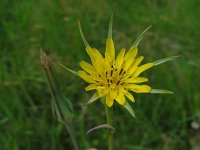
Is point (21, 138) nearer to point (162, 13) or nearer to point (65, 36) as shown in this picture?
point (65, 36)

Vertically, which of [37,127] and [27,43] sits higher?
[27,43]

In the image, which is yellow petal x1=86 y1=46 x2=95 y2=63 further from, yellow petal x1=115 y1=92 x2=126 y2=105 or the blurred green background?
the blurred green background

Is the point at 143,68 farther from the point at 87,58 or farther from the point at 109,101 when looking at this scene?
the point at 87,58

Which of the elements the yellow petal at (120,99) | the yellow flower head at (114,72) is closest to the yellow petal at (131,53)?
the yellow flower head at (114,72)

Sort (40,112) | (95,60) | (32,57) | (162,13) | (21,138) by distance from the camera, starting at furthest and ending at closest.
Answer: (162,13)
(32,57)
(40,112)
(21,138)
(95,60)

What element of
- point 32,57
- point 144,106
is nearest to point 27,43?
point 32,57

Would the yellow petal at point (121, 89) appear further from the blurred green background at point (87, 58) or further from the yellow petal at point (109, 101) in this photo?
the blurred green background at point (87, 58)

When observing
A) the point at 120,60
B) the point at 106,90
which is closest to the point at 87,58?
the point at 120,60
